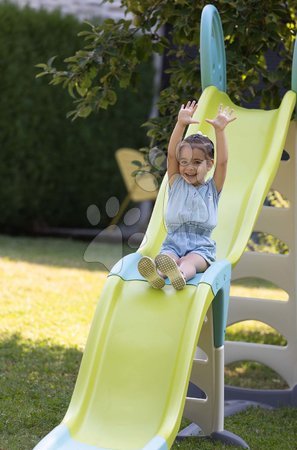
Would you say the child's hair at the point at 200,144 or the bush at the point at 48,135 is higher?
the child's hair at the point at 200,144

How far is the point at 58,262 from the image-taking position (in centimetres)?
936

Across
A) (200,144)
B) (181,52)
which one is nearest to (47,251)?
(181,52)

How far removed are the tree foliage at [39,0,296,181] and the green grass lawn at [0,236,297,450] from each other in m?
1.35

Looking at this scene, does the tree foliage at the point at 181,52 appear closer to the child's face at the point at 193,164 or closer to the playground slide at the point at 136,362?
the child's face at the point at 193,164

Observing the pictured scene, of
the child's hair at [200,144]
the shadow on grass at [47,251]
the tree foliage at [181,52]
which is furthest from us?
the shadow on grass at [47,251]

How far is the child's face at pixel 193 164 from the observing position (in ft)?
14.0

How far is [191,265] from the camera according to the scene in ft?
13.6

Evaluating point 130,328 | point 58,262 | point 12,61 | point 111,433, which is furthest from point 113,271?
point 12,61

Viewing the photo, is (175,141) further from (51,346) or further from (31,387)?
(51,346)

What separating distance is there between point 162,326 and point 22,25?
7.31 metres

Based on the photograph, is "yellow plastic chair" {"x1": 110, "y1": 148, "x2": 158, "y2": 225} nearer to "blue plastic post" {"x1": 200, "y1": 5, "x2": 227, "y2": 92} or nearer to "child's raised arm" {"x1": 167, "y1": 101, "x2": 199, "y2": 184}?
"blue plastic post" {"x1": 200, "y1": 5, "x2": 227, "y2": 92}

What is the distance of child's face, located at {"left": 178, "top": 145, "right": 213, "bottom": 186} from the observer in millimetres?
4270

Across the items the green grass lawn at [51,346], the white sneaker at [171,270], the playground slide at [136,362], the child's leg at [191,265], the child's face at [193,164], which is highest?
the child's face at [193,164]

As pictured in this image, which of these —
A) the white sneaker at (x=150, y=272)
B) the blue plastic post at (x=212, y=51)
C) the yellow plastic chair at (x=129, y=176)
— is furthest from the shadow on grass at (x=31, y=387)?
the yellow plastic chair at (x=129, y=176)
